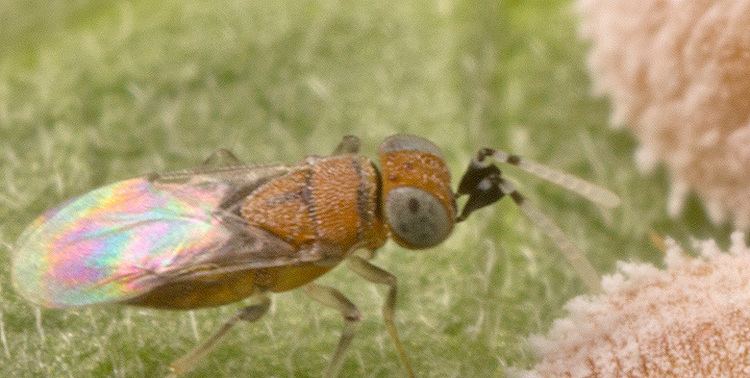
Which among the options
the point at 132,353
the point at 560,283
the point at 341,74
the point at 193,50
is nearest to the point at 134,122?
the point at 193,50

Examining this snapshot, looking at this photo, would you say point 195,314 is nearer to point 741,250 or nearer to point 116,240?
point 116,240

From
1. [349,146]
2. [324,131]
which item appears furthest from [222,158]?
[324,131]

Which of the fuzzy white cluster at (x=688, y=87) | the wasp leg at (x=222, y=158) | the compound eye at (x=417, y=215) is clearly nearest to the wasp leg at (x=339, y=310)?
the compound eye at (x=417, y=215)

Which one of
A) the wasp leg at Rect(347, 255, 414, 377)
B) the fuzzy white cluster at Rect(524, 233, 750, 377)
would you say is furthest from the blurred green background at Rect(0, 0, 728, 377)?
the fuzzy white cluster at Rect(524, 233, 750, 377)

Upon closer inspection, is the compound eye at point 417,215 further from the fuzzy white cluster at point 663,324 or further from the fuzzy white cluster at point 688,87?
the fuzzy white cluster at point 688,87

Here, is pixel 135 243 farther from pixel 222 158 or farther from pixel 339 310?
pixel 222 158

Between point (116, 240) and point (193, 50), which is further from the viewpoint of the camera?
point (193, 50)

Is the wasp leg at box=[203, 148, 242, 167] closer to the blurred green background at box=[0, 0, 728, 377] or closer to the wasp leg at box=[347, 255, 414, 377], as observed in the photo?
the blurred green background at box=[0, 0, 728, 377]
